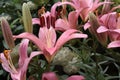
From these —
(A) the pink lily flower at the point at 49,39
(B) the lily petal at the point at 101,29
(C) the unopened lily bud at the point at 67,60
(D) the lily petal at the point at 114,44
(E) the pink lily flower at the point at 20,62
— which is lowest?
(C) the unopened lily bud at the point at 67,60

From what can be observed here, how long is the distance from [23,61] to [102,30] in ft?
0.65

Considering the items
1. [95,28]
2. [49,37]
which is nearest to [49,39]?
[49,37]

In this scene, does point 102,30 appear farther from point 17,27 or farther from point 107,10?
point 17,27

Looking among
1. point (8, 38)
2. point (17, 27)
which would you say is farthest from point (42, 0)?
point (8, 38)

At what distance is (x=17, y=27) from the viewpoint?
1265 millimetres

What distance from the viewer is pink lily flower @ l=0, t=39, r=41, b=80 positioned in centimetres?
76

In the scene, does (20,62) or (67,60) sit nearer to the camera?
(20,62)

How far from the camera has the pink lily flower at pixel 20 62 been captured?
2.51ft

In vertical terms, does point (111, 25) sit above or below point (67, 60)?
above

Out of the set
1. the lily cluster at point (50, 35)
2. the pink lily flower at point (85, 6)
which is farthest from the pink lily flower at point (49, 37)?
the pink lily flower at point (85, 6)

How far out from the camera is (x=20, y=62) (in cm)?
79

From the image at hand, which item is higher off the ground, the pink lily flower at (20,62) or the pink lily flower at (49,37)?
the pink lily flower at (49,37)

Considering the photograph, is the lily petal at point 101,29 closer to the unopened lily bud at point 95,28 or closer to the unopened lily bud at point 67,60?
the unopened lily bud at point 95,28

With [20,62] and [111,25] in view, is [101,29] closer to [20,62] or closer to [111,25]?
[111,25]
